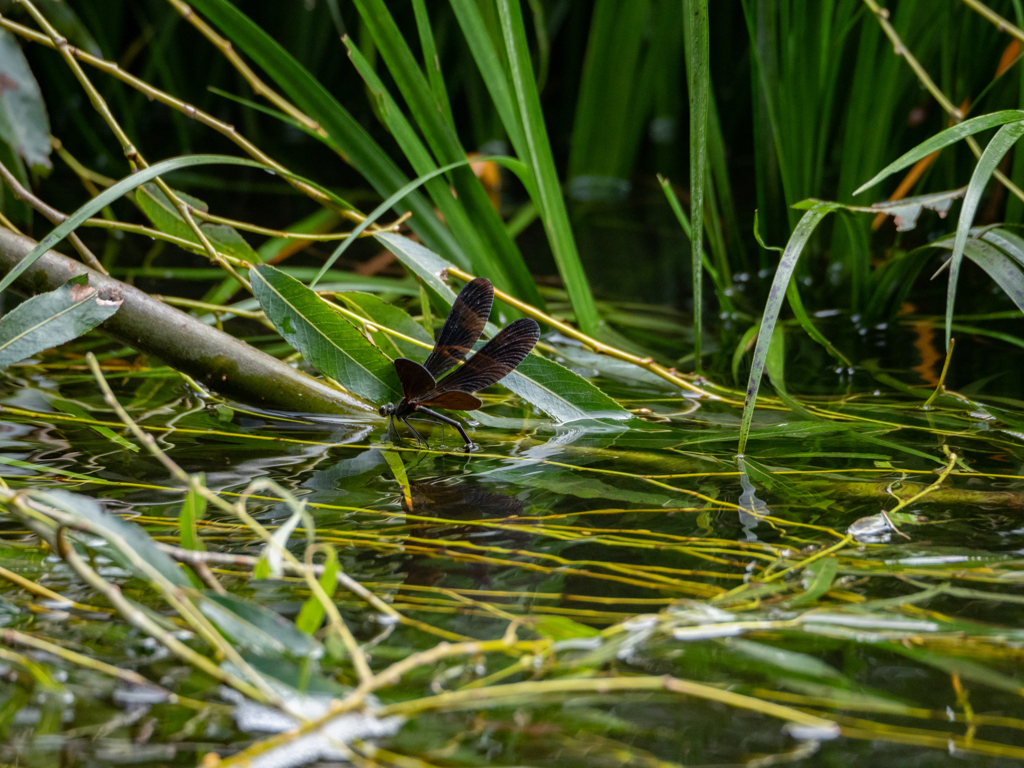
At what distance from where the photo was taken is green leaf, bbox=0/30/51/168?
1.02m

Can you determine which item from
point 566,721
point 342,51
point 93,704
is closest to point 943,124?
point 566,721

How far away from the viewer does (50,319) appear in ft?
3.31

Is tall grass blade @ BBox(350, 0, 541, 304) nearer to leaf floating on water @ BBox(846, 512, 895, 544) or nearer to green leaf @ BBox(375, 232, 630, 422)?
green leaf @ BBox(375, 232, 630, 422)

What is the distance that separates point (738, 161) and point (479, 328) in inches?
116

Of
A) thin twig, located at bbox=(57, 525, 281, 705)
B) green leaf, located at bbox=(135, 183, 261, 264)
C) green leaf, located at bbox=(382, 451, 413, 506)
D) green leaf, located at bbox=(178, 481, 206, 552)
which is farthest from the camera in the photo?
green leaf, located at bbox=(135, 183, 261, 264)

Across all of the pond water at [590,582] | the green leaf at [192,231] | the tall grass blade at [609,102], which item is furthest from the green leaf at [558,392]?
the tall grass blade at [609,102]

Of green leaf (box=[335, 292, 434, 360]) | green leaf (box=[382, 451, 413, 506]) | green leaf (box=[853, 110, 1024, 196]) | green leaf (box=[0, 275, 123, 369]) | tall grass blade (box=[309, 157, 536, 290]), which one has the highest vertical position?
green leaf (box=[853, 110, 1024, 196])

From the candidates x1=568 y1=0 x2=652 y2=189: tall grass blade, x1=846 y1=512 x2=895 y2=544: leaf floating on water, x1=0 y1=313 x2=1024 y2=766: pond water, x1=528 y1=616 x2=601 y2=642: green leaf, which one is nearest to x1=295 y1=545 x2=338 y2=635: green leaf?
x1=0 y1=313 x2=1024 y2=766: pond water

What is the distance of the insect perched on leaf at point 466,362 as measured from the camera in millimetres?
1060

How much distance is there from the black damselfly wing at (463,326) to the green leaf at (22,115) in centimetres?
55

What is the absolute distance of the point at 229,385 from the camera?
3.93ft

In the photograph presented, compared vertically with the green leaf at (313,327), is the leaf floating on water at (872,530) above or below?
below

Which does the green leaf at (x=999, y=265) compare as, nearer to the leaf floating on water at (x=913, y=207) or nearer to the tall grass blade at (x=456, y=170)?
the leaf floating on water at (x=913, y=207)

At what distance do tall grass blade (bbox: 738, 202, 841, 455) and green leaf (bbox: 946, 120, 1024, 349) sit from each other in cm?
17
